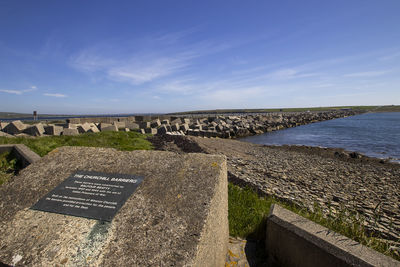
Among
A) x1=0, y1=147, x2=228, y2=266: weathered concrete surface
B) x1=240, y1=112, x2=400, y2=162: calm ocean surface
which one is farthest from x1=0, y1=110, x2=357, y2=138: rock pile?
x1=0, y1=147, x2=228, y2=266: weathered concrete surface

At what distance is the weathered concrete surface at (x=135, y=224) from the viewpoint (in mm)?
1813

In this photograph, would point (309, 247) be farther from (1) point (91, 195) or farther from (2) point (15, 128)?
(2) point (15, 128)

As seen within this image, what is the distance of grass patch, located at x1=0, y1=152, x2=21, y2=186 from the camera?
16.9ft

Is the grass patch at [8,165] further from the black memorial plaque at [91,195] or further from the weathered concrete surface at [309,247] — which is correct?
the weathered concrete surface at [309,247]

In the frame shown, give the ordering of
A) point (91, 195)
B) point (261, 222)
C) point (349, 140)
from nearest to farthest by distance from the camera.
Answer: point (91, 195) → point (261, 222) → point (349, 140)

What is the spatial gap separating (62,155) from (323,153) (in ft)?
53.5

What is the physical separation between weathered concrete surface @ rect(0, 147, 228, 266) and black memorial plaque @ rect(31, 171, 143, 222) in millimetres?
85

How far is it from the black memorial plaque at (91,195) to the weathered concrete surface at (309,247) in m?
1.97

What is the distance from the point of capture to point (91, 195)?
254cm

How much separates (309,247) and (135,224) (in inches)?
76.7

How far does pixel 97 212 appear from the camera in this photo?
227 cm

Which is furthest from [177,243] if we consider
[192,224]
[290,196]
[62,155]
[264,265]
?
[290,196]

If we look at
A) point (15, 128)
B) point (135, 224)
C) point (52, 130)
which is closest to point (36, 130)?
point (52, 130)

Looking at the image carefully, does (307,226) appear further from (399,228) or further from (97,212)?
(399,228)
